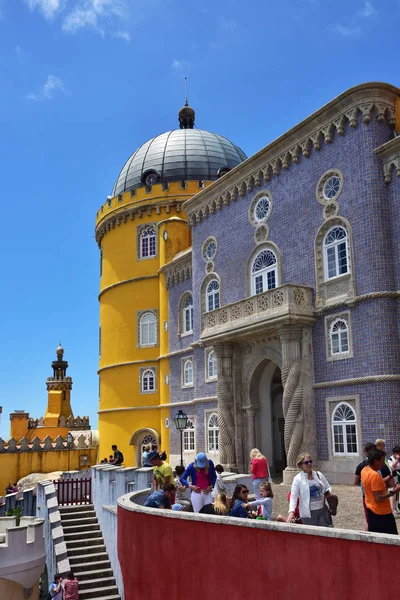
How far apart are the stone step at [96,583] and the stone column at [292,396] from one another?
Result: 624 centimetres

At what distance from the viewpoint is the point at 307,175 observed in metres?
21.3

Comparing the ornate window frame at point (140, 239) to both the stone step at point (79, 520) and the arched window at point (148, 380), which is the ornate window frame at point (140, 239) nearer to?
the arched window at point (148, 380)

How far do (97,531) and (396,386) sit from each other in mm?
11554

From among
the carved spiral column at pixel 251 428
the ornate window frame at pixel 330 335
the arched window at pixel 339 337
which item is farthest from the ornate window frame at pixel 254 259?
the carved spiral column at pixel 251 428

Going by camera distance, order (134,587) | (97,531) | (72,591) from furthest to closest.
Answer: (97,531) < (72,591) < (134,587)

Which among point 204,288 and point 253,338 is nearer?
point 253,338

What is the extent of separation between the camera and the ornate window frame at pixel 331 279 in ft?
62.5

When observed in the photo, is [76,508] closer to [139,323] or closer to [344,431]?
[344,431]

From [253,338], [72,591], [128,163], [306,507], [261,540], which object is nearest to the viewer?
[261,540]

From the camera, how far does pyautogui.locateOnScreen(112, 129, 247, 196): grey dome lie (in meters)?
36.2

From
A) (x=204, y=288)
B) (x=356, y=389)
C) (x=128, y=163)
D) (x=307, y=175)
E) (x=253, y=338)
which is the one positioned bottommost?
(x=356, y=389)

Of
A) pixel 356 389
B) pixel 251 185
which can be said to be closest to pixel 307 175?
pixel 251 185

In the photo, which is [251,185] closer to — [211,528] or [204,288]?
[204,288]

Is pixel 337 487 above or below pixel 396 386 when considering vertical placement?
below
